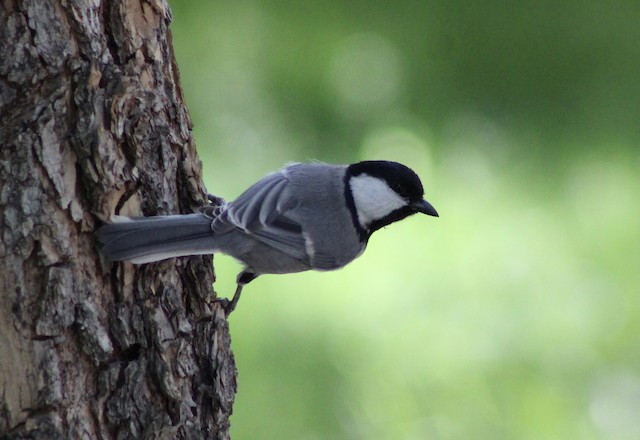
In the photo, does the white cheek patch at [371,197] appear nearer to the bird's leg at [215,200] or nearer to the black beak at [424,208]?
the black beak at [424,208]

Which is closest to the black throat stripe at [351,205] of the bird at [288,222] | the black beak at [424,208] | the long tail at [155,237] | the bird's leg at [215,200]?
the bird at [288,222]

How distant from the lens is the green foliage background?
86.4 inches

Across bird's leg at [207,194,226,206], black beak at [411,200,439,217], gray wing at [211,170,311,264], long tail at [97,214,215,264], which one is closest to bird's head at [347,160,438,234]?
black beak at [411,200,439,217]

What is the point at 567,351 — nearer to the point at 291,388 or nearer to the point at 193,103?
the point at 291,388

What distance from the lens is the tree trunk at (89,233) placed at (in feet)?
4.16

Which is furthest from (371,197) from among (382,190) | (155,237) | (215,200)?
(155,237)

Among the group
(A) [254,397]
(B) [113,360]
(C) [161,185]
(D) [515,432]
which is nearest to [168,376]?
(B) [113,360]

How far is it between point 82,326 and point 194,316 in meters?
0.24

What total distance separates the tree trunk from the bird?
49 millimetres

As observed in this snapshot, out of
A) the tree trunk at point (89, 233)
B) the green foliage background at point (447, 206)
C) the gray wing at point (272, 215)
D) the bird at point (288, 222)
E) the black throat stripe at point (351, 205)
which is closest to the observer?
the tree trunk at point (89, 233)

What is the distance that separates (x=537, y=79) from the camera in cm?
236

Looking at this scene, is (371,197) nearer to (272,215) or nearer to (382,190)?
(382,190)

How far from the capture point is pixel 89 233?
1.34m

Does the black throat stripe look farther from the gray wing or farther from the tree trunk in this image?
the tree trunk
